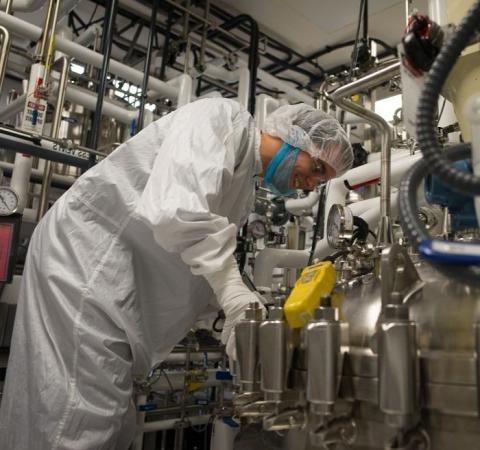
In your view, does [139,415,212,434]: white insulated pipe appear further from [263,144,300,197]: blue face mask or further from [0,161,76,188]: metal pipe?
[0,161,76,188]: metal pipe

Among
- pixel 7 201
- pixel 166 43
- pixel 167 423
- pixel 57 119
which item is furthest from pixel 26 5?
pixel 167 423

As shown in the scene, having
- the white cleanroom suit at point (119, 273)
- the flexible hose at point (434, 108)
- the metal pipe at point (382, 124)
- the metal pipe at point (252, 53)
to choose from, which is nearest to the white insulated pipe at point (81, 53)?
the metal pipe at point (252, 53)

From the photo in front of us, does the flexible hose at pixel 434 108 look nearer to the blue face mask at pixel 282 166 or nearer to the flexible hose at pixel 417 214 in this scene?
the flexible hose at pixel 417 214

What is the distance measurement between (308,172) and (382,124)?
1.65 feet

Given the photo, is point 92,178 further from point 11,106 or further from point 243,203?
point 11,106

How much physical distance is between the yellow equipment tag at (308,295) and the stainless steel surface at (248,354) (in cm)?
6

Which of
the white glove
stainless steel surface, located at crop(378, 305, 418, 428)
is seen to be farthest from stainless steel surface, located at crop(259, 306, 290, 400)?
the white glove

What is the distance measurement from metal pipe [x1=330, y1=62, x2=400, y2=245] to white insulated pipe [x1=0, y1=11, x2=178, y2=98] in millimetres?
1630

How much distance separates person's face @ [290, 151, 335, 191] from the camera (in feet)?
4.61

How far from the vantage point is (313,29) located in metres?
2.87

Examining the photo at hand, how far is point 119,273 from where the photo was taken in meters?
1.17

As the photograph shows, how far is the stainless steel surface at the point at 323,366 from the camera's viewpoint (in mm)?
517

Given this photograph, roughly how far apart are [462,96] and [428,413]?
0.43 metres

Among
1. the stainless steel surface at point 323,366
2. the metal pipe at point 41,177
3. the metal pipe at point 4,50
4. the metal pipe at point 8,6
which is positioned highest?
the metal pipe at point 8,6
